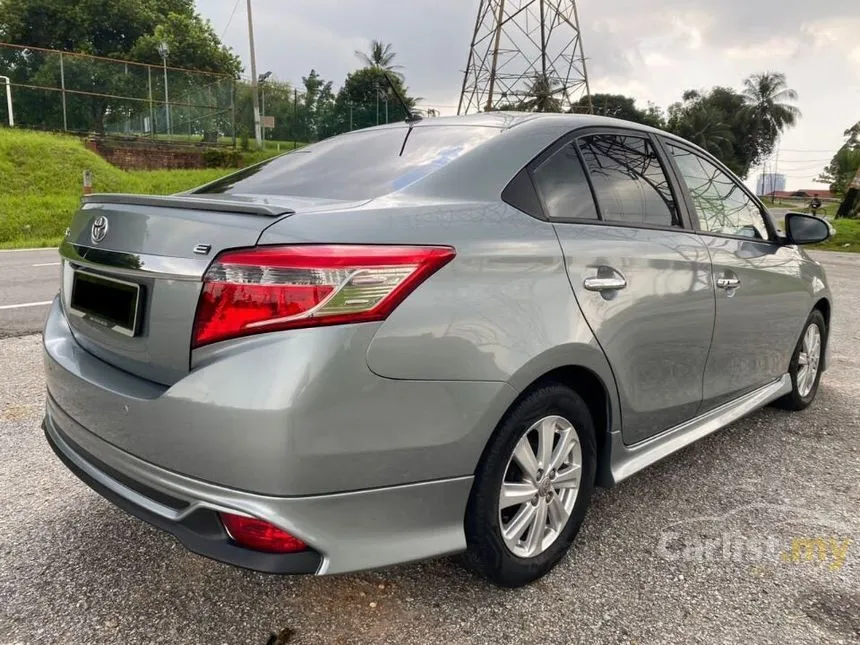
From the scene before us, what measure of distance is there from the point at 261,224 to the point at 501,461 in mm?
937

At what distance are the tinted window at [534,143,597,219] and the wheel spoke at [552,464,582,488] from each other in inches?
32.9

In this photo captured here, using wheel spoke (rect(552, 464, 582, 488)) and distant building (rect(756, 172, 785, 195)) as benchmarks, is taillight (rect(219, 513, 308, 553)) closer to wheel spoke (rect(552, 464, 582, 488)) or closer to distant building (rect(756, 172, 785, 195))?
wheel spoke (rect(552, 464, 582, 488))

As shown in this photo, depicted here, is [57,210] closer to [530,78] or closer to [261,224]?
[261,224]

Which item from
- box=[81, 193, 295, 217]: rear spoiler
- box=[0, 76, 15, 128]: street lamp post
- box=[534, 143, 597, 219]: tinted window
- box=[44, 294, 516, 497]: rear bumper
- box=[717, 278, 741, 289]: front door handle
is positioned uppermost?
box=[0, 76, 15, 128]: street lamp post

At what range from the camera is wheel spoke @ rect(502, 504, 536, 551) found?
6.86 ft

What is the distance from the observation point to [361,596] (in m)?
2.15

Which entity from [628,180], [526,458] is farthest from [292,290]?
[628,180]

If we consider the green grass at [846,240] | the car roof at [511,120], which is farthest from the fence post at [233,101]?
the car roof at [511,120]

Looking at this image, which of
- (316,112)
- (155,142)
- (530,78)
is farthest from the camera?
(530,78)

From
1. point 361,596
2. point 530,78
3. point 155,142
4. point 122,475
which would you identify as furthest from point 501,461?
point 530,78

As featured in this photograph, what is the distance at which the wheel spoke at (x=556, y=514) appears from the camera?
7.31 ft

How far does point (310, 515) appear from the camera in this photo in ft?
5.45

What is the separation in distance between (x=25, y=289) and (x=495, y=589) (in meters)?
7.23

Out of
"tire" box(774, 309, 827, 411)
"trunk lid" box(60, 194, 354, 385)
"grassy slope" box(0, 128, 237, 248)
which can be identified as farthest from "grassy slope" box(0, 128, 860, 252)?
"trunk lid" box(60, 194, 354, 385)
